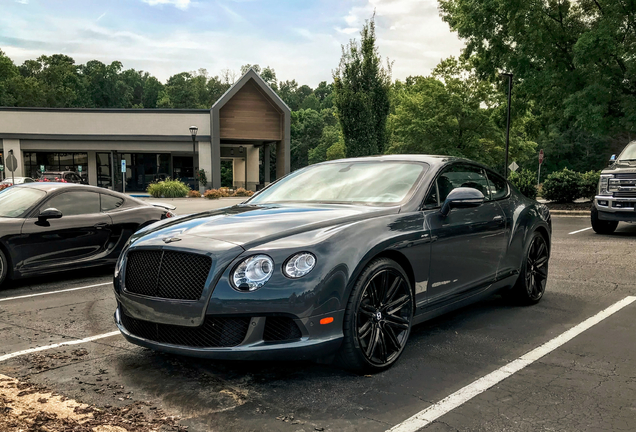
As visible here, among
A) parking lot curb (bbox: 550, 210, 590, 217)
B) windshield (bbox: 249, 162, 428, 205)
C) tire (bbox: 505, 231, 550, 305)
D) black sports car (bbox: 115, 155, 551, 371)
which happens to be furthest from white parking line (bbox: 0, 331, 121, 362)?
parking lot curb (bbox: 550, 210, 590, 217)

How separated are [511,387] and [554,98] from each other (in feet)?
76.4

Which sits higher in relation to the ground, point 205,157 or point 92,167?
point 205,157

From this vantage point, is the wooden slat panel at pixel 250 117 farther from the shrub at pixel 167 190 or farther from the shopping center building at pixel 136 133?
the shrub at pixel 167 190

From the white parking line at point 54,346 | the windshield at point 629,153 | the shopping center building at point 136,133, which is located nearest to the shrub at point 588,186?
the windshield at point 629,153

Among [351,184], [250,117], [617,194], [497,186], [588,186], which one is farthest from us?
[250,117]

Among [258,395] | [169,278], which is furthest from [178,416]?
[169,278]

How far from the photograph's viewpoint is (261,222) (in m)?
3.95

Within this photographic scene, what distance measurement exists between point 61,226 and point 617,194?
11.7 m

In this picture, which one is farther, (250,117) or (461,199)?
(250,117)

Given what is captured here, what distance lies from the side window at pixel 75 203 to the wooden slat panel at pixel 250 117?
3328 centimetres

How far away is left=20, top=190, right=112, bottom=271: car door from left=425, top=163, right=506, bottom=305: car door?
5103mm

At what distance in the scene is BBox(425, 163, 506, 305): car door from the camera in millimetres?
4477

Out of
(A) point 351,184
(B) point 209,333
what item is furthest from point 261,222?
(A) point 351,184

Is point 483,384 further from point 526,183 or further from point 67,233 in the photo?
point 526,183
